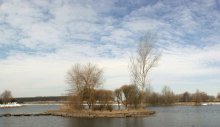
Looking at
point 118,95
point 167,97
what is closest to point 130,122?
point 118,95

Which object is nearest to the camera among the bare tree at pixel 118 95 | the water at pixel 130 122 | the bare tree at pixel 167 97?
the water at pixel 130 122

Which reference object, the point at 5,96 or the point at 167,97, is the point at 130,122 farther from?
the point at 5,96

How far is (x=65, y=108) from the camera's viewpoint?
228 feet

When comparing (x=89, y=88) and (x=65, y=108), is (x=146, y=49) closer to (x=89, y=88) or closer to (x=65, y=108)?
(x=89, y=88)

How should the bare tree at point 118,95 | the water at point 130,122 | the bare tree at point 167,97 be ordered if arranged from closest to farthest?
the water at point 130,122 → the bare tree at point 118,95 → the bare tree at point 167,97

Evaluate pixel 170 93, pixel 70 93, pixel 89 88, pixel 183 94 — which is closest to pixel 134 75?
pixel 89 88

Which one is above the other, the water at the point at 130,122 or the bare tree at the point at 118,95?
the bare tree at the point at 118,95

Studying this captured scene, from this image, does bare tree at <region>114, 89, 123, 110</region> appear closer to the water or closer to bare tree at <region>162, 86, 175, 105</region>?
the water

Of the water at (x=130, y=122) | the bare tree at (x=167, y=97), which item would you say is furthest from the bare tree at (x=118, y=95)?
the bare tree at (x=167, y=97)

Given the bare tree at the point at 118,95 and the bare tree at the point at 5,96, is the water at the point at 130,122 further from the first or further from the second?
the bare tree at the point at 5,96

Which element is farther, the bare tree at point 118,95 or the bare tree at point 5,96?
the bare tree at point 5,96

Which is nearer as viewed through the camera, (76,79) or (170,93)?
(76,79)

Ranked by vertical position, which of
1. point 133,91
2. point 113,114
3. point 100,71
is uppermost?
point 100,71

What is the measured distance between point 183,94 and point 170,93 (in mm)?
40574
